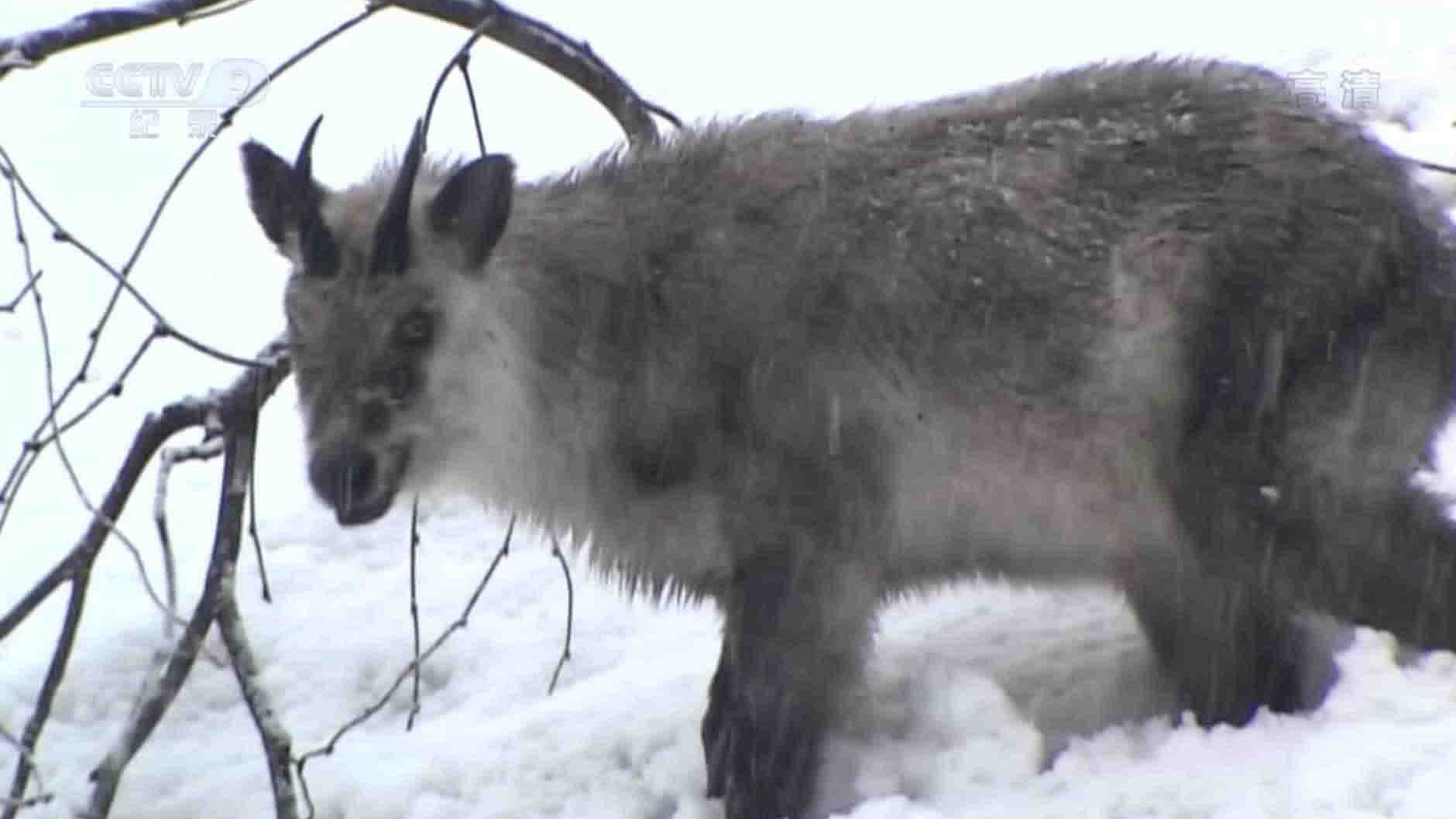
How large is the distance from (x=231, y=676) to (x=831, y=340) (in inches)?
87.2

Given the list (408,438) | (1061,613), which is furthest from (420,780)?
(1061,613)

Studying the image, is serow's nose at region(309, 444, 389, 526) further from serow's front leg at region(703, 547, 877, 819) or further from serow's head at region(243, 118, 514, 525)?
serow's front leg at region(703, 547, 877, 819)

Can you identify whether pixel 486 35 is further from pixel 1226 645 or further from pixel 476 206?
pixel 1226 645

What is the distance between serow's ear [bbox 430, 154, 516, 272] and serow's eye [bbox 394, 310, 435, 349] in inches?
6.6

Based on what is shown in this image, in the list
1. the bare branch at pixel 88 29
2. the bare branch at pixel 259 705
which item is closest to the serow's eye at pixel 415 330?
the bare branch at pixel 259 705

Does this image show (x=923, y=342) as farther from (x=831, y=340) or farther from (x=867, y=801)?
(x=867, y=801)

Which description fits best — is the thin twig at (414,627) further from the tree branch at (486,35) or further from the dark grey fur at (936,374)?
the tree branch at (486,35)

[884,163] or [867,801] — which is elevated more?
[884,163]

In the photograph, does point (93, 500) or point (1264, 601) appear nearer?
point (1264, 601)

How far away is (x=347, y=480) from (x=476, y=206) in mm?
638

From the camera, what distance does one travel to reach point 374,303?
175 inches

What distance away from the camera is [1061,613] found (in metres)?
5.43

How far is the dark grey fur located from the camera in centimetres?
440
